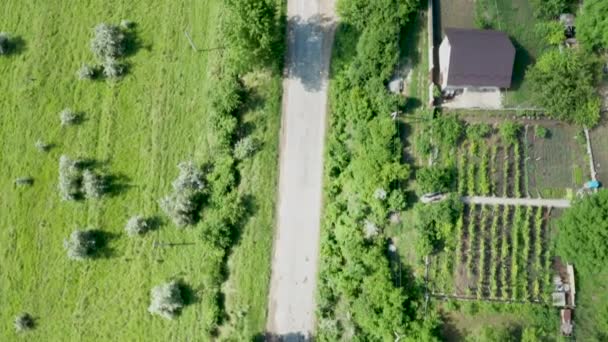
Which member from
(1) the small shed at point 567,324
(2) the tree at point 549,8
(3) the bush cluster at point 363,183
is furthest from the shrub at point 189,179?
(2) the tree at point 549,8

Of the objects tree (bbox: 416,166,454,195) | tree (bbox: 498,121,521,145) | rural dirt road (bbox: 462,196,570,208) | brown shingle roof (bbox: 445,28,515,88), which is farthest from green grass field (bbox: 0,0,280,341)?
tree (bbox: 498,121,521,145)

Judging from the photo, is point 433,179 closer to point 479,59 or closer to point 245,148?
point 479,59

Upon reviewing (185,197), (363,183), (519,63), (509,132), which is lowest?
(185,197)

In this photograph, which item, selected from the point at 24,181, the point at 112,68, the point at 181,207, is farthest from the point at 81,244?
the point at 112,68

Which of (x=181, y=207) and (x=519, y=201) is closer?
(x=519, y=201)

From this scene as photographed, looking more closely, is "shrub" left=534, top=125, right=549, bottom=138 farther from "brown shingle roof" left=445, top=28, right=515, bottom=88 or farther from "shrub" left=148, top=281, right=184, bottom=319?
"shrub" left=148, top=281, right=184, bottom=319
